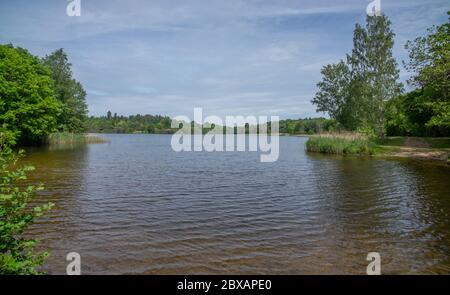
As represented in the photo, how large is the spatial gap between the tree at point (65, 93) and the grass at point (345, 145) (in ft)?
134

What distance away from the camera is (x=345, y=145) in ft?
111

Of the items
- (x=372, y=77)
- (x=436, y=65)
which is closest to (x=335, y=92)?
(x=372, y=77)

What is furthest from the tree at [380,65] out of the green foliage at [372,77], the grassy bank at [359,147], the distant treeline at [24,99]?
the distant treeline at [24,99]

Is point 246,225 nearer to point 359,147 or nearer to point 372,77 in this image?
point 359,147

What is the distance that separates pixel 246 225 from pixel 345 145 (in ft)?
90.0

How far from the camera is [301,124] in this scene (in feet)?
509

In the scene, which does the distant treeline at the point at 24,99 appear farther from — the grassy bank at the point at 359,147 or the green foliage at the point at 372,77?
the green foliage at the point at 372,77

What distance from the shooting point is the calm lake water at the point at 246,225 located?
21.0ft

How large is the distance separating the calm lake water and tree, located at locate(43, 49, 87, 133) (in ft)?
143

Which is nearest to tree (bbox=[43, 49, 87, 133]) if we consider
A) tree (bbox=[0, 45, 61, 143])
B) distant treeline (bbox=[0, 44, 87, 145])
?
distant treeline (bbox=[0, 44, 87, 145])

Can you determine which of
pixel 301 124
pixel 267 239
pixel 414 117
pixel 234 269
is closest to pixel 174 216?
pixel 267 239

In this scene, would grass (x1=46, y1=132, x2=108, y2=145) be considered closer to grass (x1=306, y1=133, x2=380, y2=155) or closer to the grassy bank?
the grassy bank
